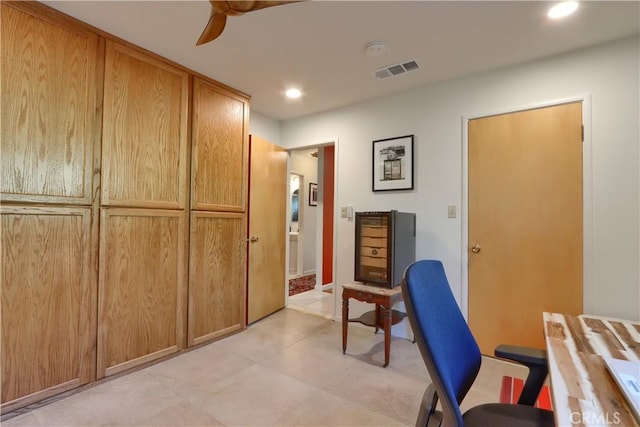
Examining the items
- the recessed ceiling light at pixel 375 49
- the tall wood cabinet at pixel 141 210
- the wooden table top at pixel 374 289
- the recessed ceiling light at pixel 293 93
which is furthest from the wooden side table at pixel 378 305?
the recessed ceiling light at pixel 293 93

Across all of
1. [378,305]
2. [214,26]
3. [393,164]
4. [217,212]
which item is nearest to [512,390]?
[378,305]

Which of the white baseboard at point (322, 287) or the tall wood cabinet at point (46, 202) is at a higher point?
the tall wood cabinet at point (46, 202)

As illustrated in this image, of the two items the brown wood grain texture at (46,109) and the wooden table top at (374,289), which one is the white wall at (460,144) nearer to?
the wooden table top at (374,289)

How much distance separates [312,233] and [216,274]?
142 inches

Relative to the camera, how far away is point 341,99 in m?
3.27

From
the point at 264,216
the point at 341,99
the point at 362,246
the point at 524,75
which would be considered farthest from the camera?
the point at 264,216

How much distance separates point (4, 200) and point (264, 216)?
2165 millimetres

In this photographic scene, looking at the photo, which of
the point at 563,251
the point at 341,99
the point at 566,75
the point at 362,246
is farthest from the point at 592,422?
the point at 341,99

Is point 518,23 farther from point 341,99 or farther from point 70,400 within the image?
point 70,400

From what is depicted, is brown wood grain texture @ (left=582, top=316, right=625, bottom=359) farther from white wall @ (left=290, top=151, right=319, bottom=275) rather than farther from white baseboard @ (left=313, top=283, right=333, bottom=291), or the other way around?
white wall @ (left=290, top=151, right=319, bottom=275)

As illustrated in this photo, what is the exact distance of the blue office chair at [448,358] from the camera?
81cm

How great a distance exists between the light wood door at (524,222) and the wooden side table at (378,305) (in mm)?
702

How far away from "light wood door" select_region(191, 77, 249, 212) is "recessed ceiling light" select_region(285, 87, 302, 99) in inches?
17.9

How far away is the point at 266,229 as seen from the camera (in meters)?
3.61
